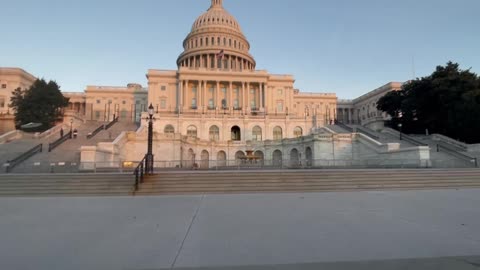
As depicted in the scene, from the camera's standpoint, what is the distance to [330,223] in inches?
360

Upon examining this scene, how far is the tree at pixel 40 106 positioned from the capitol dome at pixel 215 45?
170 ft

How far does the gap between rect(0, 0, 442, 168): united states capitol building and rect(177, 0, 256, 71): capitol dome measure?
0.33 m

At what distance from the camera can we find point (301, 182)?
19000mm

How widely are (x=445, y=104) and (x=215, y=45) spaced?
243 feet

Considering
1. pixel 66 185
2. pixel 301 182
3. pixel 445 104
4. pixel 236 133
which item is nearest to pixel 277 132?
pixel 236 133

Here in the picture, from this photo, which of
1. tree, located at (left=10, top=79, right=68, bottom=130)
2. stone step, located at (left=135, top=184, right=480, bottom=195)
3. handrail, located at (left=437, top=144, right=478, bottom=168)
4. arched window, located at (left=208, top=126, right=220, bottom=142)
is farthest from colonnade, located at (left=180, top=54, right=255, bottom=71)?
stone step, located at (left=135, top=184, right=480, bottom=195)

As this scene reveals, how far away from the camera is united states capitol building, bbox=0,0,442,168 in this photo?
3738cm

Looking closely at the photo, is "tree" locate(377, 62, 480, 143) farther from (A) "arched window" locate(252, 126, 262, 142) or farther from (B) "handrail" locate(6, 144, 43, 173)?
(B) "handrail" locate(6, 144, 43, 173)

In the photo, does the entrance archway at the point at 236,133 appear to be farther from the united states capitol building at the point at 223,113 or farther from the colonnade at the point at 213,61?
the colonnade at the point at 213,61

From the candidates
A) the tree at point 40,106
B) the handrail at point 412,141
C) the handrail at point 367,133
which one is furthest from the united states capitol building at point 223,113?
the tree at point 40,106

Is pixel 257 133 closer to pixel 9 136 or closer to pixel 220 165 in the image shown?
pixel 220 165

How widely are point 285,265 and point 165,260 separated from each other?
222 centimetres

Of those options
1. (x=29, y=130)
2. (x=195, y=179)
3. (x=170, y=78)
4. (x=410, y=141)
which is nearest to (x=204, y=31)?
(x=170, y=78)

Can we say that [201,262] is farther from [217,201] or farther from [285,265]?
[217,201]
